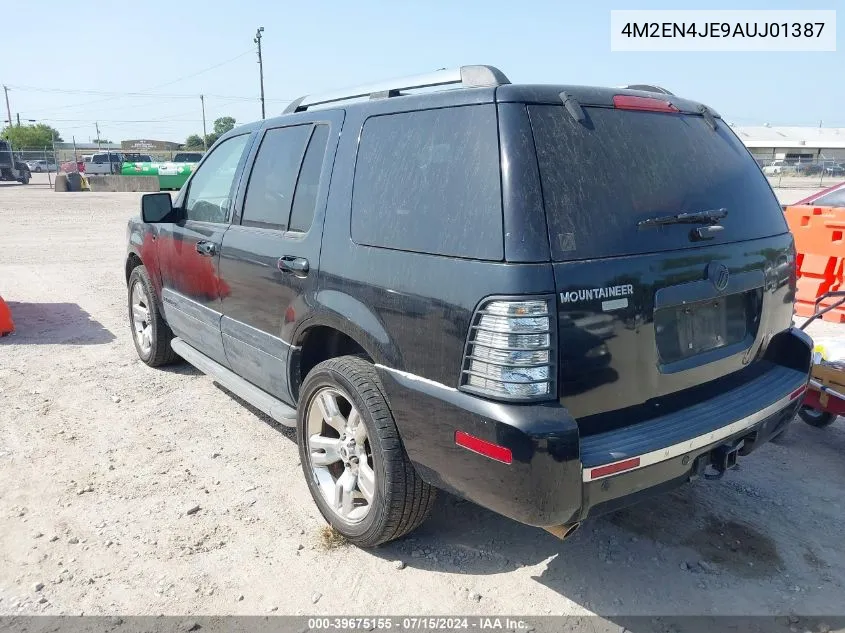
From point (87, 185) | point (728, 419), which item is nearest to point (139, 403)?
point (728, 419)

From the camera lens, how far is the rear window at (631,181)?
2.37 m

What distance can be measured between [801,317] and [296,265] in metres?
6.29

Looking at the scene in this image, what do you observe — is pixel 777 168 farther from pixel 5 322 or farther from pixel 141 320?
pixel 5 322

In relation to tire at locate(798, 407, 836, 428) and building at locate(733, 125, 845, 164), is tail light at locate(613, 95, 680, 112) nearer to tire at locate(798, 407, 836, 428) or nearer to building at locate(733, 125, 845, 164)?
tire at locate(798, 407, 836, 428)

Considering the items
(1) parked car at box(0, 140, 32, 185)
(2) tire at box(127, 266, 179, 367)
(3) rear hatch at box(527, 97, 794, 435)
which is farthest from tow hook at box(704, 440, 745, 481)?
(1) parked car at box(0, 140, 32, 185)

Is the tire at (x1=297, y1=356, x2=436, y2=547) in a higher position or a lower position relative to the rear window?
lower

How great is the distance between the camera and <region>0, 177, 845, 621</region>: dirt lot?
2.79 meters

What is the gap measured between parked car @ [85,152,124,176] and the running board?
1474 inches

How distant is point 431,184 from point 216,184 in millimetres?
2332

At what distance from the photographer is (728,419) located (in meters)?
2.68

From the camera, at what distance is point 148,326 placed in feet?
18.5

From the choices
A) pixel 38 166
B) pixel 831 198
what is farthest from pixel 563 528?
pixel 38 166

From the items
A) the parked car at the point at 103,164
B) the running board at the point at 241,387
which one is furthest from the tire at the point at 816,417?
the parked car at the point at 103,164

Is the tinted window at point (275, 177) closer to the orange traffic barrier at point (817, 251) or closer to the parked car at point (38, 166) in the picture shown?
the orange traffic barrier at point (817, 251)
